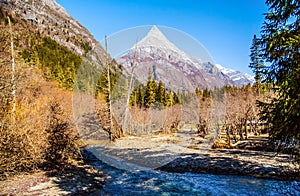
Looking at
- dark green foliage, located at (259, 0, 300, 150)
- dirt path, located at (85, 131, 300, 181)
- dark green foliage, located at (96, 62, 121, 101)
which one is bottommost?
dirt path, located at (85, 131, 300, 181)

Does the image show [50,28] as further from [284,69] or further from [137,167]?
[284,69]

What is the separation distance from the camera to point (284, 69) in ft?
23.1

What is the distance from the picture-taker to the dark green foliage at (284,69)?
21.1 ft

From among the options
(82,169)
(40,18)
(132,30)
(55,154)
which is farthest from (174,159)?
(40,18)

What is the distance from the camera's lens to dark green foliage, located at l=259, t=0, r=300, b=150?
643cm

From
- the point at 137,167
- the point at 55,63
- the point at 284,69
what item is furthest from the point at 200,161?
the point at 55,63

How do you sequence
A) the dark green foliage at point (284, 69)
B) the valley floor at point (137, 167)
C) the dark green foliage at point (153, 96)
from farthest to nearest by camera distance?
1. the dark green foliage at point (153, 96)
2. the valley floor at point (137, 167)
3. the dark green foliage at point (284, 69)

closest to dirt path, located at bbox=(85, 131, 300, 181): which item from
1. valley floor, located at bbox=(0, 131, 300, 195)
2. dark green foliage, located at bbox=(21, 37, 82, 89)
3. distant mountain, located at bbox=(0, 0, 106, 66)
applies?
valley floor, located at bbox=(0, 131, 300, 195)

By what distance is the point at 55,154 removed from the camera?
1419cm

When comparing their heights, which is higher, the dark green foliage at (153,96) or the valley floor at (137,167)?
the dark green foliage at (153,96)

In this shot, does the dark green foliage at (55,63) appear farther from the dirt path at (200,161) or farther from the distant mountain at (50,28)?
the dirt path at (200,161)

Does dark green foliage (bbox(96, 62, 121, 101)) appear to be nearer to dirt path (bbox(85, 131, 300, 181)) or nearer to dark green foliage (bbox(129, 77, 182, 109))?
dirt path (bbox(85, 131, 300, 181))

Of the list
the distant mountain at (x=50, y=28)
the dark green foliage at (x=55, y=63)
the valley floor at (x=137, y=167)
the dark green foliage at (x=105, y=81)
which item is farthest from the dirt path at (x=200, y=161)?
the distant mountain at (x=50, y=28)

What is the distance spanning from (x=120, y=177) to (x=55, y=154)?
4.19 meters
